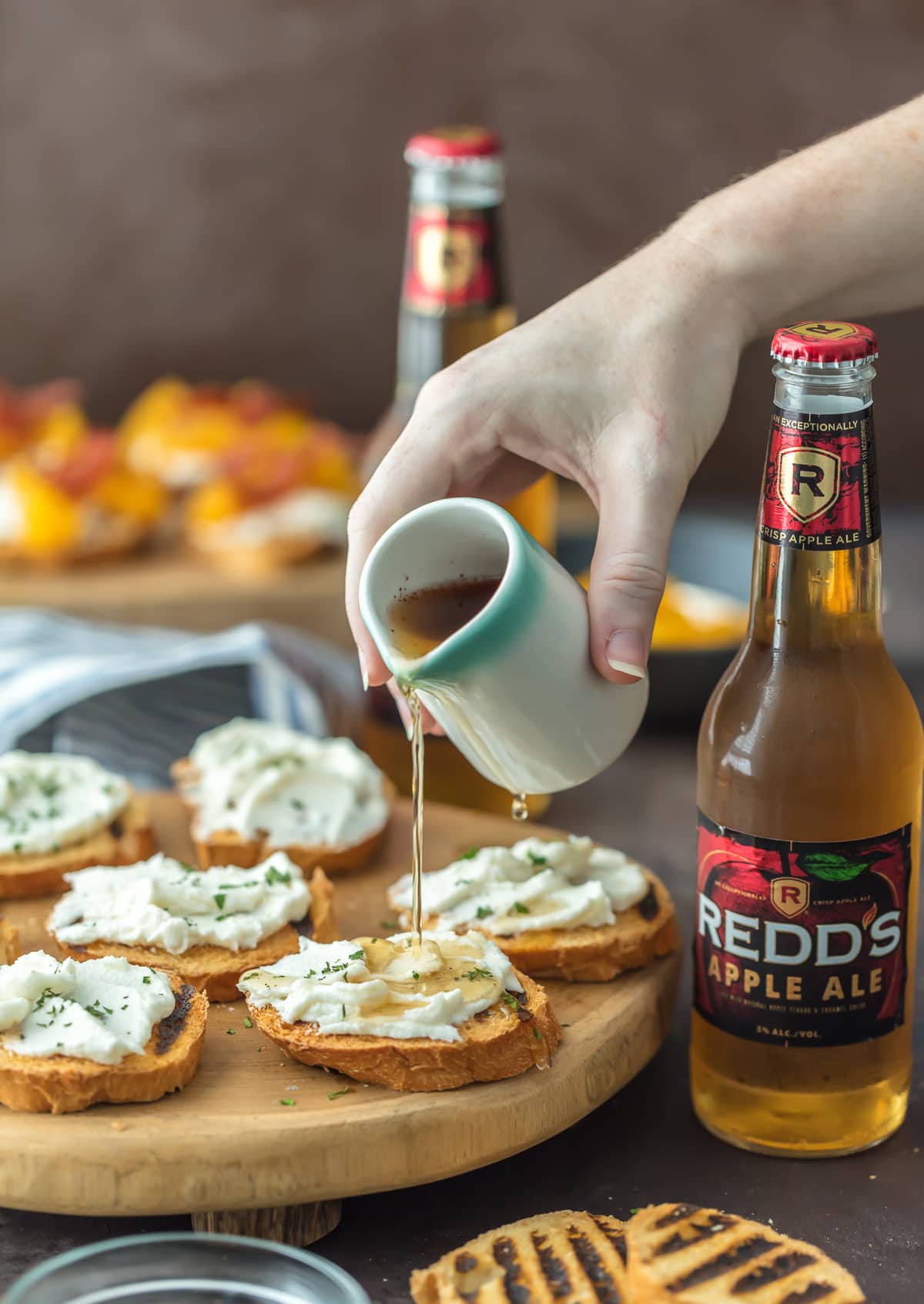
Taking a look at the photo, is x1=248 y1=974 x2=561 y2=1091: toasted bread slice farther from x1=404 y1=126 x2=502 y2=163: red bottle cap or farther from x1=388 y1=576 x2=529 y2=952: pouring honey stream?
x1=404 y1=126 x2=502 y2=163: red bottle cap

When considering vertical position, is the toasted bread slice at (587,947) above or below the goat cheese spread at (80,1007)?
below

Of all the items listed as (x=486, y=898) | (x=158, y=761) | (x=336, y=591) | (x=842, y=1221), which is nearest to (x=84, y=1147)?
(x=486, y=898)

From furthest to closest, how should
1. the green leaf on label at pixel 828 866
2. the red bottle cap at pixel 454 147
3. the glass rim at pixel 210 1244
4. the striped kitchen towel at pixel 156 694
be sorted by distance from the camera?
the striped kitchen towel at pixel 156 694, the red bottle cap at pixel 454 147, the green leaf on label at pixel 828 866, the glass rim at pixel 210 1244

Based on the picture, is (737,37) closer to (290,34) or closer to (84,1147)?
(290,34)

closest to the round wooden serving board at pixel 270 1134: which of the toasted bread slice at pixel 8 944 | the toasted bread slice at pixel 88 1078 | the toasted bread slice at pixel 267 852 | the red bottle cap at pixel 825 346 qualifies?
the toasted bread slice at pixel 88 1078

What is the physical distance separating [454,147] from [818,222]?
0.76m

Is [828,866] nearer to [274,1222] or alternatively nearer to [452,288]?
[274,1222]

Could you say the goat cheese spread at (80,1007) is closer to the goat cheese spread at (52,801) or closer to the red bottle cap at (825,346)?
the goat cheese spread at (52,801)

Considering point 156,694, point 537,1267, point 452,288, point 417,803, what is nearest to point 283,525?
point 156,694

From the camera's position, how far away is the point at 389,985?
1513 mm

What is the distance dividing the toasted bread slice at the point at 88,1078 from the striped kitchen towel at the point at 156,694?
1064mm

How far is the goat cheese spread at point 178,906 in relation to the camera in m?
1.68

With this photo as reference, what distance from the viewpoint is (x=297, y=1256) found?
3.88 feet

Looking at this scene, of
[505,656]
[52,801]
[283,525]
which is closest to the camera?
[505,656]
